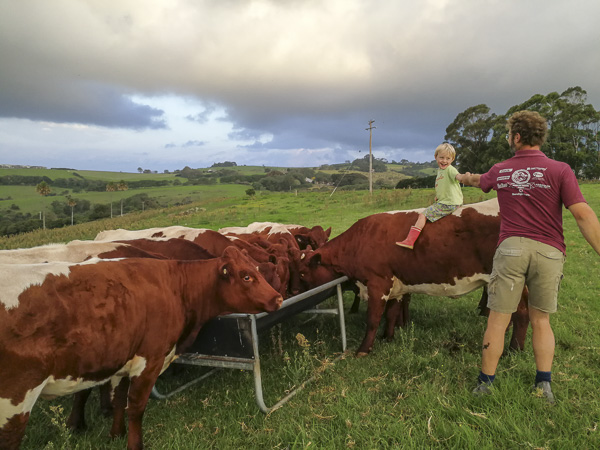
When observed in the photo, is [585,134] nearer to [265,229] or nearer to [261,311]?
[265,229]

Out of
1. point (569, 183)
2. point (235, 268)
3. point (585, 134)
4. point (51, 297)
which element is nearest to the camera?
point (51, 297)

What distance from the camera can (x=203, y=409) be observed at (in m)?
4.11

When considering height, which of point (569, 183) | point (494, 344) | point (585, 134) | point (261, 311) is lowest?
point (494, 344)

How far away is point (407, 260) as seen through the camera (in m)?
5.52

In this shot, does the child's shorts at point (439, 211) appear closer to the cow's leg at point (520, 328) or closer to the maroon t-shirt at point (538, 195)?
the cow's leg at point (520, 328)

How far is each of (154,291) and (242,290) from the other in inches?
33.6

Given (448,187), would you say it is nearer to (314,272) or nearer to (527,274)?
(527,274)

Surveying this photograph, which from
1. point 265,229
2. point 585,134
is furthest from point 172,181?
point 265,229

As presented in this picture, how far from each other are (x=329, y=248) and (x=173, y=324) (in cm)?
328

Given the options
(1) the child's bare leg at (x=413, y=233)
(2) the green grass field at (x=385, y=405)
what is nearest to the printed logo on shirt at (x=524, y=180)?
(1) the child's bare leg at (x=413, y=233)

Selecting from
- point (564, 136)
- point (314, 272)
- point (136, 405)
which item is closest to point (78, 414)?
point (136, 405)

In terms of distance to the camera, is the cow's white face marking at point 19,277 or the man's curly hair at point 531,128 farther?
the man's curly hair at point 531,128

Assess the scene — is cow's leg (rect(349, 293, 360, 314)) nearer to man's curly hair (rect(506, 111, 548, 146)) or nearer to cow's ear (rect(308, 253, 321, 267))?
cow's ear (rect(308, 253, 321, 267))

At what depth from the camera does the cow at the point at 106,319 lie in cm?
271
